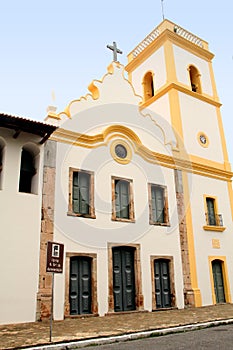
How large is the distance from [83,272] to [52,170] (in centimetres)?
371

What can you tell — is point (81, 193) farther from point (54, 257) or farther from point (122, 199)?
point (54, 257)

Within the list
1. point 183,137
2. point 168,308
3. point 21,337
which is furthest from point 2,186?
point 183,137

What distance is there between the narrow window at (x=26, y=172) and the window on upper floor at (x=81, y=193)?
1.39 meters

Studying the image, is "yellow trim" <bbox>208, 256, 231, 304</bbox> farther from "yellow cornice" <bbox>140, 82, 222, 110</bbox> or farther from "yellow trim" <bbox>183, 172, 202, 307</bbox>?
"yellow cornice" <bbox>140, 82, 222, 110</bbox>

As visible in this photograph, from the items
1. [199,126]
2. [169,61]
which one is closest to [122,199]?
[199,126]

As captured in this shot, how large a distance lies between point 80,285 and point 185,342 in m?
5.26

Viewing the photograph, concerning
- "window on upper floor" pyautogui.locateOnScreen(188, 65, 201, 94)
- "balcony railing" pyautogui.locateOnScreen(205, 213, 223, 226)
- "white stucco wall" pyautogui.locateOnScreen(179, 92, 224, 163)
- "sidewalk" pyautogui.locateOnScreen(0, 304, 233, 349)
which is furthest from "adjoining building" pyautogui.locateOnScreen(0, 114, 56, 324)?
"window on upper floor" pyautogui.locateOnScreen(188, 65, 201, 94)

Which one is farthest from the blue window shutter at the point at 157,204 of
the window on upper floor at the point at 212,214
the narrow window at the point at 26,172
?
the narrow window at the point at 26,172

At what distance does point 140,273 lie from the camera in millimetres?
12547

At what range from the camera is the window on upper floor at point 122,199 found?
12938mm

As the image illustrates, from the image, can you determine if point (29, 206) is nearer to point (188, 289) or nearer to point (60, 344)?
point (60, 344)

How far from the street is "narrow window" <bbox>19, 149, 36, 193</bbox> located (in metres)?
6.38

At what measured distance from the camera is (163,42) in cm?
1873

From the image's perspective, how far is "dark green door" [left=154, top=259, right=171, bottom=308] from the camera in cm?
1289
